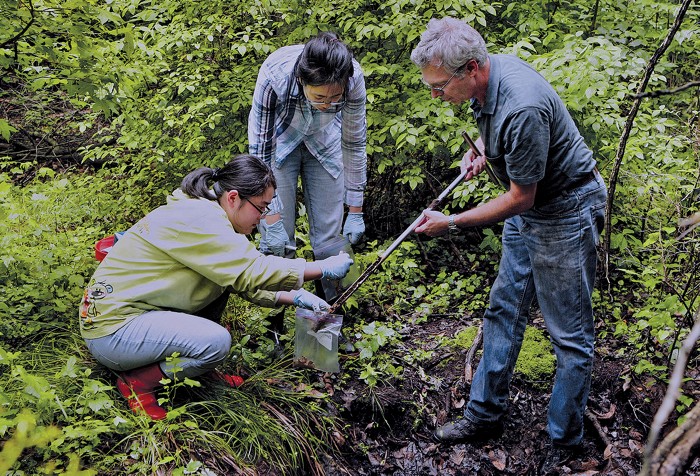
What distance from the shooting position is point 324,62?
3.00 meters

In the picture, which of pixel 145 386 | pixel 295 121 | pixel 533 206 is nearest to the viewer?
pixel 533 206

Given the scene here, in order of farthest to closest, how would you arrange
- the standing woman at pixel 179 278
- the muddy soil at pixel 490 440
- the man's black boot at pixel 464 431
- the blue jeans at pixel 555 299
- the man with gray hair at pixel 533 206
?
the man's black boot at pixel 464 431
the muddy soil at pixel 490 440
the standing woman at pixel 179 278
the blue jeans at pixel 555 299
the man with gray hair at pixel 533 206

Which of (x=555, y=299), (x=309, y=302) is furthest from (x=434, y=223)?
(x=309, y=302)

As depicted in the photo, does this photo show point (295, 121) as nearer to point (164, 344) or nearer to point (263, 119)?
point (263, 119)

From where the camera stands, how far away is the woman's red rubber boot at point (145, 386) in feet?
9.34

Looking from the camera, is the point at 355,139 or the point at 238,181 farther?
the point at 355,139

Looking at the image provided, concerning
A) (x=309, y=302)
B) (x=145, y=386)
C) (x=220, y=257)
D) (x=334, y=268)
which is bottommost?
(x=145, y=386)

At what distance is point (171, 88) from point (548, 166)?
3.39 m

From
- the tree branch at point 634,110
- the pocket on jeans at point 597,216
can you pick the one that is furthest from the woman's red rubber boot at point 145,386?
the tree branch at point 634,110

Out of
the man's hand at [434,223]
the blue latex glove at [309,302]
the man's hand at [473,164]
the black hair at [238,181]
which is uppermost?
the black hair at [238,181]

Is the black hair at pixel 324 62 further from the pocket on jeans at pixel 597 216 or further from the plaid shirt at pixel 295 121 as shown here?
the pocket on jeans at pixel 597 216

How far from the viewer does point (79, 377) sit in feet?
9.57

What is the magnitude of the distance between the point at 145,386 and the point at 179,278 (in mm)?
563

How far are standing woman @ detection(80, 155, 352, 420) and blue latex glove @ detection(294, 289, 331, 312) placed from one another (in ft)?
0.69
